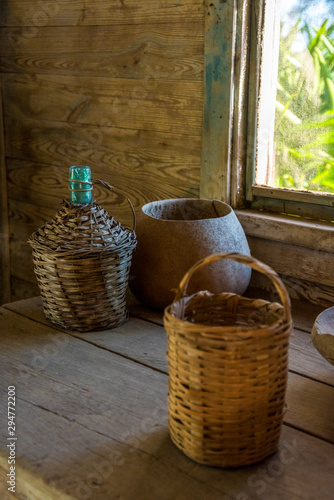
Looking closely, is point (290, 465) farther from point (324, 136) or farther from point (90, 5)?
point (90, 5)

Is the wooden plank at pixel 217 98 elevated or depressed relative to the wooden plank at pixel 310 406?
elevated

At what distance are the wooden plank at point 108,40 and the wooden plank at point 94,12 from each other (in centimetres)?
2

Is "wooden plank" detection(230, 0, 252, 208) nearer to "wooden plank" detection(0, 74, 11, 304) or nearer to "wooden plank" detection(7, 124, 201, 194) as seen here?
"wooden plank" detection(7, 124, 201, 194)

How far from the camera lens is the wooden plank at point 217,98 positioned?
1.37 meters

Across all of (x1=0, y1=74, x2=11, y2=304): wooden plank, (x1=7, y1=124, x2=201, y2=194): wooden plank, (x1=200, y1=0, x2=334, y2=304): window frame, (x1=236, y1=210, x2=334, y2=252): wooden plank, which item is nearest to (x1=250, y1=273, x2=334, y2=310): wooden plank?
Result: (x1=200, y1=0, x2=334, y2=304): window frame

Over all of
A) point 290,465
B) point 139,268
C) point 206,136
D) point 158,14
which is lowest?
point 290,465

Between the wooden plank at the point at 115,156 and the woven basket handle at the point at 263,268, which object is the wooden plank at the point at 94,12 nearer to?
the wooden plank at the point at 115,156

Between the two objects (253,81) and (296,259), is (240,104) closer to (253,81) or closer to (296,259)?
(253,81)

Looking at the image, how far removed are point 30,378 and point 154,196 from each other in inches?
29.9

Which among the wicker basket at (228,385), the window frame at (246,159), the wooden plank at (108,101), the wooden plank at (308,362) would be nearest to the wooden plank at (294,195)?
the window frame at (246,159)

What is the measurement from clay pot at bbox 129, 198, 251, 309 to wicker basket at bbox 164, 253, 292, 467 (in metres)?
0.44

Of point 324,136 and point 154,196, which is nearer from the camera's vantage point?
point 324,136

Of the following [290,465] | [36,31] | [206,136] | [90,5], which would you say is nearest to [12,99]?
[36,31]

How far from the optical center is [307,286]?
1.42 meters
